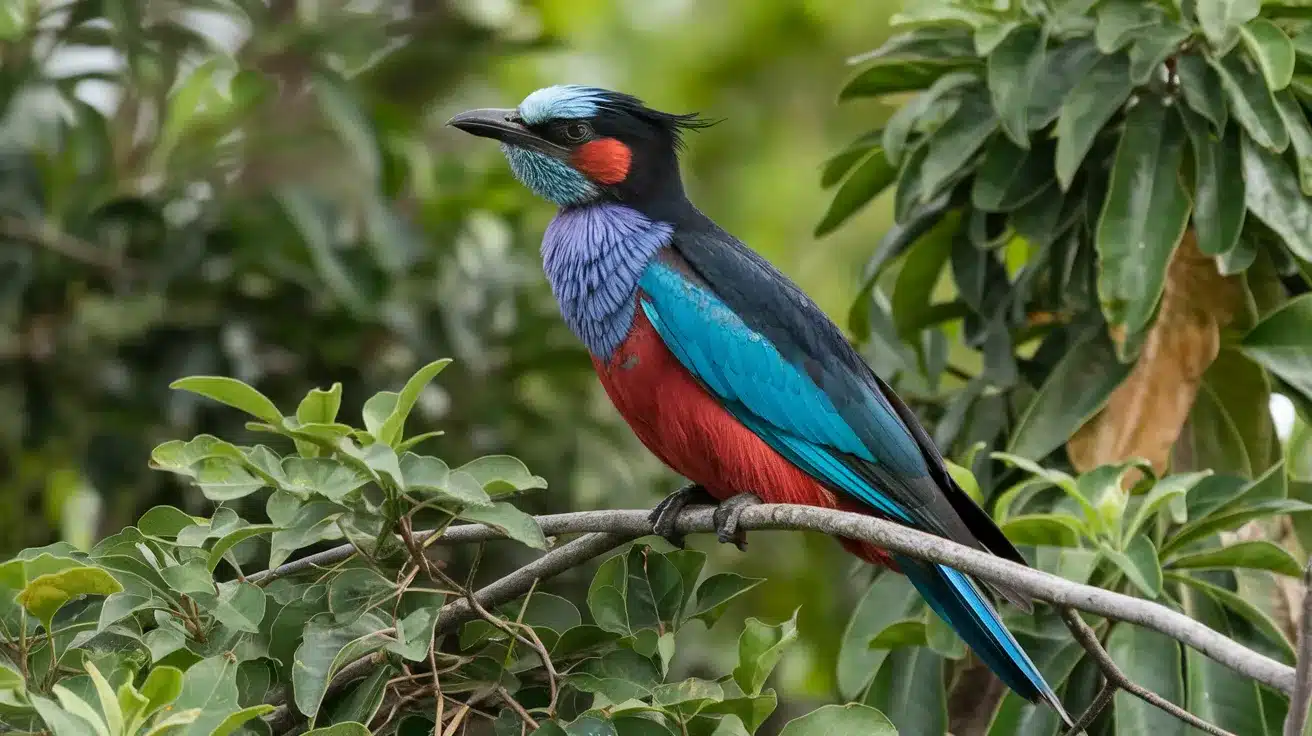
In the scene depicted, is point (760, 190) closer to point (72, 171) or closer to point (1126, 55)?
point (72, 171)

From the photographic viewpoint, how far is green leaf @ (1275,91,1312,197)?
3.31 m

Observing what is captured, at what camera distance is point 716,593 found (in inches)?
104

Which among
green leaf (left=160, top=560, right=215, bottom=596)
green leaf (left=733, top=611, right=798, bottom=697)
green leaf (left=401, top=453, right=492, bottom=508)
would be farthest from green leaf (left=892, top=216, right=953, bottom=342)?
green leaf (left=160, top=560, right=215, bottom=596)

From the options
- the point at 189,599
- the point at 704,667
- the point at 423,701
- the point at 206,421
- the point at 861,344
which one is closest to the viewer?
the point at 189,599

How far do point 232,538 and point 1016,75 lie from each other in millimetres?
2106

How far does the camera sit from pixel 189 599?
91.4 inches

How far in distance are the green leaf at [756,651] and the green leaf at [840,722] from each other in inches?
3.6

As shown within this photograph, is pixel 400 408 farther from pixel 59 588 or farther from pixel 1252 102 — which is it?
pixel 1252 102

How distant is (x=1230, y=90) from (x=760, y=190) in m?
5.32

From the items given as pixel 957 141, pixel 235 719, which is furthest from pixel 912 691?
pixel 235 719

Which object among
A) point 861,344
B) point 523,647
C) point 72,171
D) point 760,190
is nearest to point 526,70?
point 760,190

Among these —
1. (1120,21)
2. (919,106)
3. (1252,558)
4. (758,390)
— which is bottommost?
(1252,558)

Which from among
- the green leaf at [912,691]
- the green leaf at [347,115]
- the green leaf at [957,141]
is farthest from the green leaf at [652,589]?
the green leaf at [347,115]

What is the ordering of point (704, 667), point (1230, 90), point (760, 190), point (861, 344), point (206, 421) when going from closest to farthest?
1. point (1230, 90)
2. point (861, 344)
3. point (206, 421)
4. point (704, 667)
5. point (760, 190)
